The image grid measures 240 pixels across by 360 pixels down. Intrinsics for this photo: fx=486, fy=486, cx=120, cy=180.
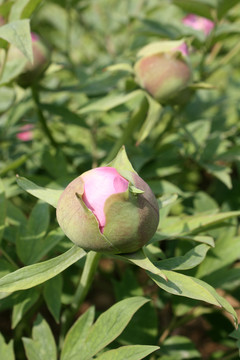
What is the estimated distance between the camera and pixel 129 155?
112 centimetres

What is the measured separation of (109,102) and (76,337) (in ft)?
1.49

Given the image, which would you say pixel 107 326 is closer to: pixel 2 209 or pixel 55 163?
pixel 2 209

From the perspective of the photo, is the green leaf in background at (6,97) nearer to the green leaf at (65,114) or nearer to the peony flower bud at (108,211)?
the green leaf at (65,114)

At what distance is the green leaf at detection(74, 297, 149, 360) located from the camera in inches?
27.2

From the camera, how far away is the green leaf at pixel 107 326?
691 mm

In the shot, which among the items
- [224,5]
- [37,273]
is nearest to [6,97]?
[224,5]

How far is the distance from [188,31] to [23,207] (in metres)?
0.61

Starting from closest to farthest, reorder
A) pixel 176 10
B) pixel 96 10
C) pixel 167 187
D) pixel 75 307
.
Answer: pixel 75 307, pixel 167 187, pixel 176 10, pixel 96 10

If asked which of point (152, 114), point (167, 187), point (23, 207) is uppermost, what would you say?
point (152, 114)

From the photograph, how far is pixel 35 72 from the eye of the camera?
1033mm

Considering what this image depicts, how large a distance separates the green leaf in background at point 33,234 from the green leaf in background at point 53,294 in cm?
6

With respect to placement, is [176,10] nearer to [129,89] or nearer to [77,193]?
[129,89]

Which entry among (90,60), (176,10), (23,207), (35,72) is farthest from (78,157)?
(176,10)

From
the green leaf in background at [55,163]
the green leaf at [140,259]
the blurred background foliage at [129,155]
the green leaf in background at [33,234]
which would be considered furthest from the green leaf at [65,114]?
the green leaf at [140,259]
